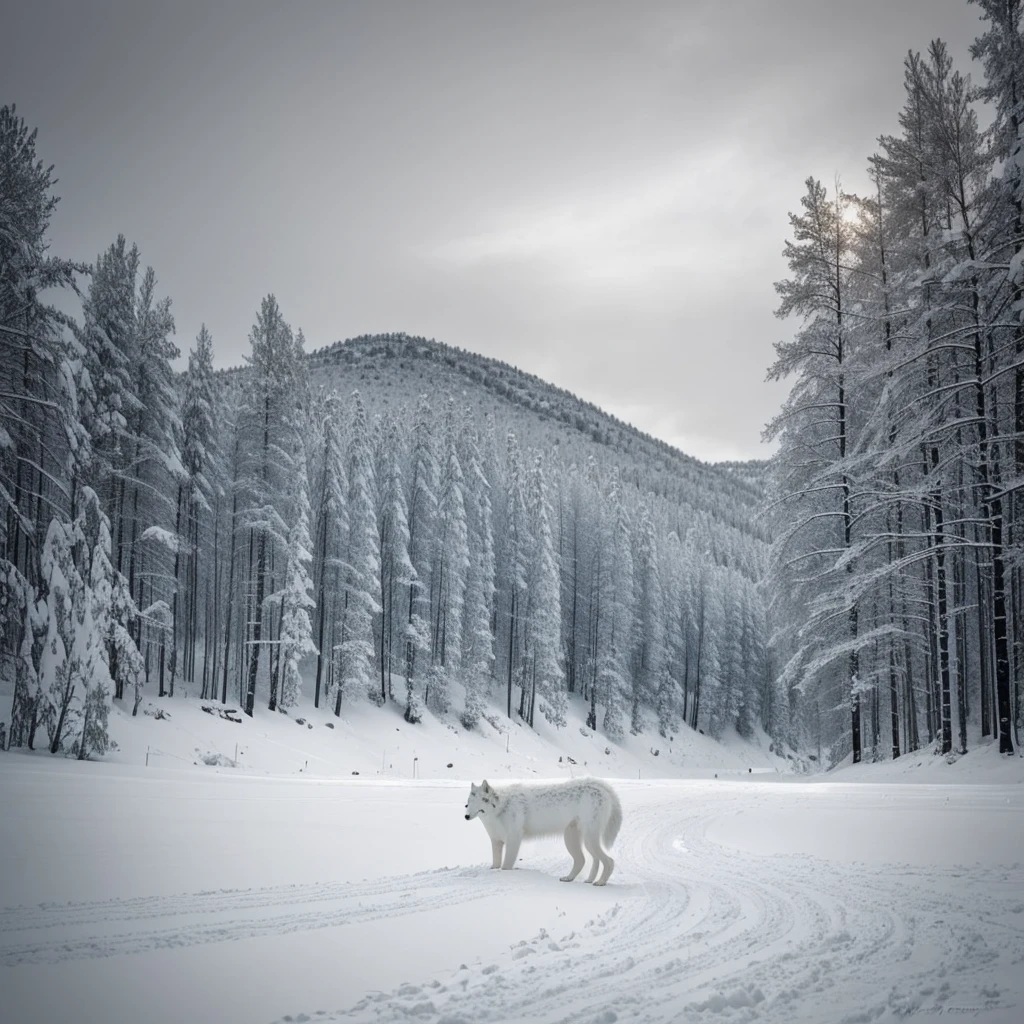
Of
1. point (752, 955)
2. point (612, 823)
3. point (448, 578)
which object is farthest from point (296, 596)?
point (752, 955)

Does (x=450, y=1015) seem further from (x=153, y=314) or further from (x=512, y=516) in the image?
(x=512, y=516)

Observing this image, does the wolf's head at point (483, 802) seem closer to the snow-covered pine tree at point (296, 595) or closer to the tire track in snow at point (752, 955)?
the tire track in snow at point (752, 955)

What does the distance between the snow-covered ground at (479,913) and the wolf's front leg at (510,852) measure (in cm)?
21

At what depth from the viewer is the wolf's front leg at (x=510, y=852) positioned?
8.93 meters

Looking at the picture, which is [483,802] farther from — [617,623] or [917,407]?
[617,623]

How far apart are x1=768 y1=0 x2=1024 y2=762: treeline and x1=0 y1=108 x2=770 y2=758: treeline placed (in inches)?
757

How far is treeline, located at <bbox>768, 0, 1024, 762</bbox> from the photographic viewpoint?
601 inches

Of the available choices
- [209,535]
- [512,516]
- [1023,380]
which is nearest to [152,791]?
[1023,380]

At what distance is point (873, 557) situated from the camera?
2231cm

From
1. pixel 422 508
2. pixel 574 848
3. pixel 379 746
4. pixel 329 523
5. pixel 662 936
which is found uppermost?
pixel 422 508

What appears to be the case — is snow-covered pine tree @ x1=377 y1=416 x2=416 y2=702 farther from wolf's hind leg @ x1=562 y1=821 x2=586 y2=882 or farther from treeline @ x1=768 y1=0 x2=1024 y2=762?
wolf's hind leg @ x1=562 y1=821 x2=586 y2=882

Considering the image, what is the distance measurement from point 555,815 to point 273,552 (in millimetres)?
25618

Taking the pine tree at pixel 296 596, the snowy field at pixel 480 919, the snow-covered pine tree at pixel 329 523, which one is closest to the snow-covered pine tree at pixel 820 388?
the snowy field at pixel 480 919

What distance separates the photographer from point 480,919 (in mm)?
6434
